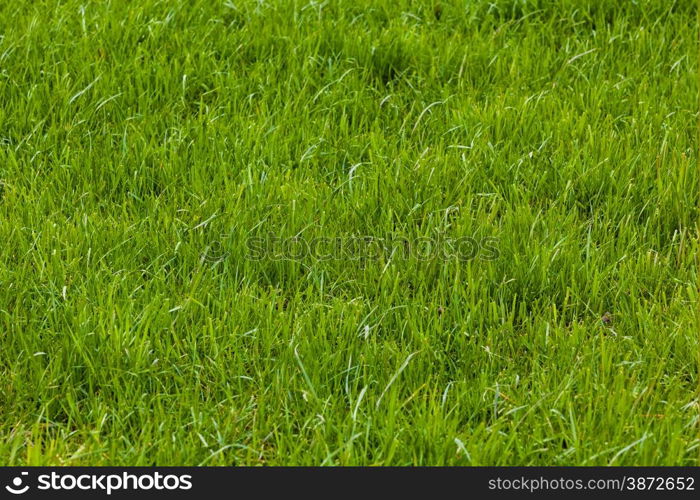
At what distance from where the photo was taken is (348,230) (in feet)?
11.7

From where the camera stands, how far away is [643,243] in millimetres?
3482

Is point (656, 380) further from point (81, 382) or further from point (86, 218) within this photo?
point (86, 218)

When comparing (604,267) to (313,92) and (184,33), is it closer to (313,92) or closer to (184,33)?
(313,92)

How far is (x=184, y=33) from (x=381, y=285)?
2.14m

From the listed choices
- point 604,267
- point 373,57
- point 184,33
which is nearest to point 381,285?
point 604,267

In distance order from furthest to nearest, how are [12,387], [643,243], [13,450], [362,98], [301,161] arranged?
1. [362,98]
2. [301,161]
3. [643,243]
4. [12,387]
5. [13,450]

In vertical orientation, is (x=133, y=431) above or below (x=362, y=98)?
below

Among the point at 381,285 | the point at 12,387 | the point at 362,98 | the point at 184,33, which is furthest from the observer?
the point at 184,33

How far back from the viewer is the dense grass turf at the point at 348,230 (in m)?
2.74

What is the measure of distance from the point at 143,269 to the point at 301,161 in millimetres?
895

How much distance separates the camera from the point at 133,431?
2707mm

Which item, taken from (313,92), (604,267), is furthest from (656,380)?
(313,92)

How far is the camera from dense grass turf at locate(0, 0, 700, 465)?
274cm

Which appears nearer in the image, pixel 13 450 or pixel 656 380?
pixel 13 450
